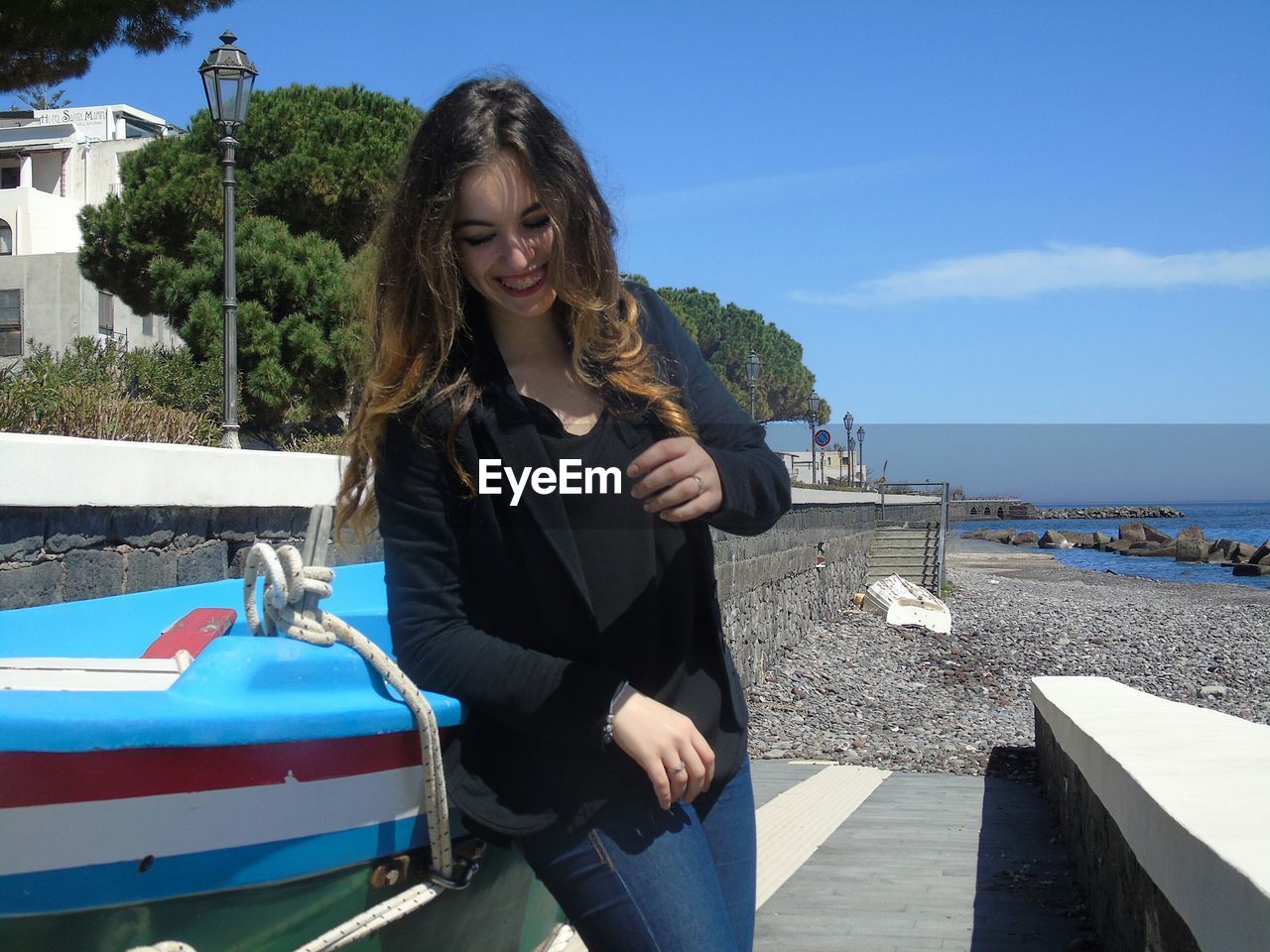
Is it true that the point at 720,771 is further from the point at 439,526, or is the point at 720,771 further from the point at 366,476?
the point at 366,476

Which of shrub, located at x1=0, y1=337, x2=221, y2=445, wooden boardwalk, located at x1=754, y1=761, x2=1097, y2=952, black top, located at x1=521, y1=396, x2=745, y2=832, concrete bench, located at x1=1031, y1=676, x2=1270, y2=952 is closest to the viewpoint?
black top, located at x1=521, y1=396, x2=745, y2=832

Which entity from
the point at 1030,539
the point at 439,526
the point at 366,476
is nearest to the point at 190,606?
the point at 366,476

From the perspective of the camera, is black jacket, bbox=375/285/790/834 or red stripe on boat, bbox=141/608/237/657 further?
red stripe on boat, bbox=141/608/237/657

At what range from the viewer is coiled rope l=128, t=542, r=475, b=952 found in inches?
62.1

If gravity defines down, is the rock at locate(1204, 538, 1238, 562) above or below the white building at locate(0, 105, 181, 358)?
below

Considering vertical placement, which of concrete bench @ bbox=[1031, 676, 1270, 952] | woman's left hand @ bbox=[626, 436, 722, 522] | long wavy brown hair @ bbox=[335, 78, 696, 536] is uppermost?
long wavy brown hair @ bbox=[335, 78, 696, 536]

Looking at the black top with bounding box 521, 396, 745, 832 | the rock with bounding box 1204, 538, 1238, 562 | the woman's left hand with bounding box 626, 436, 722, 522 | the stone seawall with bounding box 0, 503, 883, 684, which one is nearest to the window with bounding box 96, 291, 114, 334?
the stone seawall with bounding box 0, 503, 883, 684

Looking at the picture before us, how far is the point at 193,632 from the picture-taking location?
229 cm

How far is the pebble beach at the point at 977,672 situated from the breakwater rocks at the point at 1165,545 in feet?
64.2

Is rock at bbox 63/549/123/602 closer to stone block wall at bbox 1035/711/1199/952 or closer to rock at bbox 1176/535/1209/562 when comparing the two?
stone block wall at bbox 1035/711/1199/952

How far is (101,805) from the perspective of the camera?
1455 mm

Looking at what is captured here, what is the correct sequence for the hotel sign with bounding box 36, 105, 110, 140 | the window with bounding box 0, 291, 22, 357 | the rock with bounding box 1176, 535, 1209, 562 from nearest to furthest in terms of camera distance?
the window with bounding box 0, 291, 22, 357
the hotel sign with bounding box 36, 105, 110, 140
the rock with bounding box 1176, 535, 1209, 562

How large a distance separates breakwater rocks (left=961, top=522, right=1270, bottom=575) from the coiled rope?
41583 millimetres

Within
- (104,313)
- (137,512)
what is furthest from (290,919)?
(104,313)
